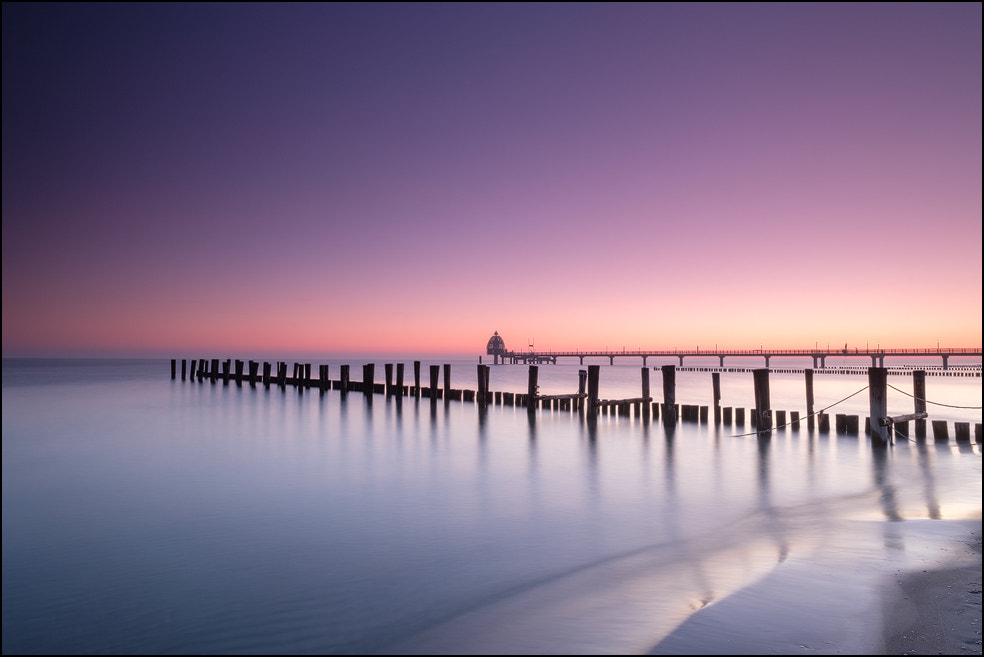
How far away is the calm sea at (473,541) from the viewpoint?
16.3ft

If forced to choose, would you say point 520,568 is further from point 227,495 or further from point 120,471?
point 120,471

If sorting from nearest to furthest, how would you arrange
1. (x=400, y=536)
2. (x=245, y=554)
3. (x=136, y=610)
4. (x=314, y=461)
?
(x=136, y=610) → (x=245, y=554) → (x=400, y=536) → (x=314, y=461)

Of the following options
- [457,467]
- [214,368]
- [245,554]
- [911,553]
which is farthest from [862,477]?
[214,368]

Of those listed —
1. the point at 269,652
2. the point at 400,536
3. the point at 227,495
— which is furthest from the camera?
the point at 227,495

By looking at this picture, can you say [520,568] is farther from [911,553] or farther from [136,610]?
[911,553]

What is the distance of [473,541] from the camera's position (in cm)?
771

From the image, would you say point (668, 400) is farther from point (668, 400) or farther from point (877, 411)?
point (877, 411)

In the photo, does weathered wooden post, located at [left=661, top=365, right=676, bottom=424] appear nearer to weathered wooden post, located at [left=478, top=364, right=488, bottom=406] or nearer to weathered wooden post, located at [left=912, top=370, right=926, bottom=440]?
weathered wooden post, located at [left=912, top=370, right=926, bottom=440]

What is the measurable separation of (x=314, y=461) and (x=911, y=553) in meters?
11.1

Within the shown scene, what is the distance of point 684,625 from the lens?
491cm

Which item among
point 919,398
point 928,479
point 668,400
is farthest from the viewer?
point 668,400

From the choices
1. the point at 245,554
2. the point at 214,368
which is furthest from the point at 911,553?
the point at 214,368

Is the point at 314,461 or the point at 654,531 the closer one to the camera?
the point at 654,531

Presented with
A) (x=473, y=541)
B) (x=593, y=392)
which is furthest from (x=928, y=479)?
(x=593, y=392)
